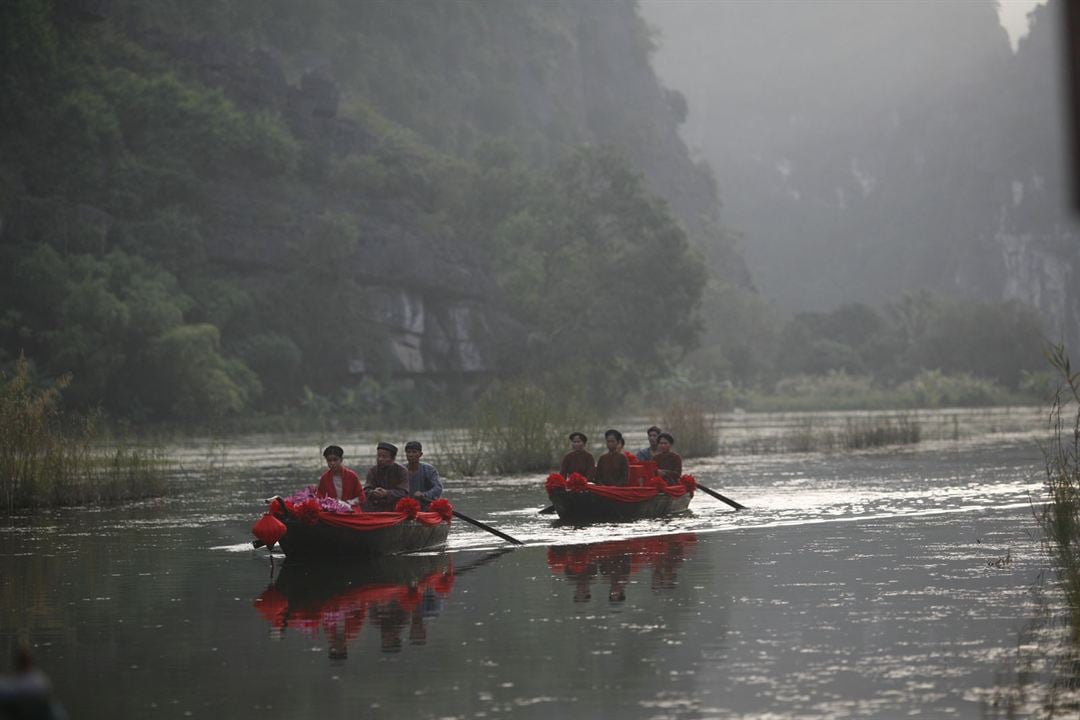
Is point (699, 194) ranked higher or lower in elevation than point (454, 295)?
higher

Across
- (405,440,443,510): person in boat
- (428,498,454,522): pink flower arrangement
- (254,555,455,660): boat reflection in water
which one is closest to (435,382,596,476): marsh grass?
(405,440,443,510): person in boat

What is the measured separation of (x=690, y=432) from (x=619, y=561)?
84.1ft

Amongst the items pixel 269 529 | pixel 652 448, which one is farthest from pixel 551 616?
pixel 652 448

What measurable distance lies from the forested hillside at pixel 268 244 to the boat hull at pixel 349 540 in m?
42.9

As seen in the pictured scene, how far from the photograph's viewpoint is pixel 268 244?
7781cm

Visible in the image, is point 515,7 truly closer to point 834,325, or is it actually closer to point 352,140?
point 834,325

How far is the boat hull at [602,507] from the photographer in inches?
965

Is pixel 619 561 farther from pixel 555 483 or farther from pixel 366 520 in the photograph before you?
pixel 555 483

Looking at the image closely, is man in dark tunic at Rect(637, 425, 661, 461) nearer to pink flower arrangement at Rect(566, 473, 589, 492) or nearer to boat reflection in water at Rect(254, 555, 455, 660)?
pink flower arrangement at Rect(566, 473, 589, 492)

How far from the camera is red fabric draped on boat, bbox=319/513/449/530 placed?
63.9ft

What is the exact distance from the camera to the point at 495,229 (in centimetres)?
9525

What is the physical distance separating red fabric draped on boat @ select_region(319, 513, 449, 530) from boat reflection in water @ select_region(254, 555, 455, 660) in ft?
1.61

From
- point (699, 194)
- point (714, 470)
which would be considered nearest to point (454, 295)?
point (714, 470)

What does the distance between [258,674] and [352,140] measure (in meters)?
81.3
